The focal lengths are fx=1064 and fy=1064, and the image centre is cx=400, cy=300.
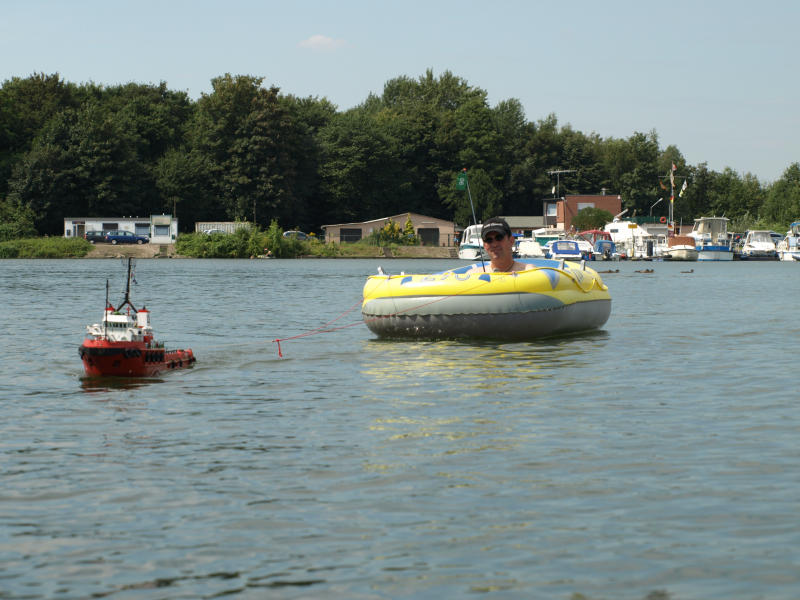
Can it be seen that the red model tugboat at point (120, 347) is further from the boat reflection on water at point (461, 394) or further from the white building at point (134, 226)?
the white building at point (134, 226)

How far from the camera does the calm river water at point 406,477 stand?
7.40 m

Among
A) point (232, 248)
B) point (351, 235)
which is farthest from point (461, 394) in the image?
point (351, 235)

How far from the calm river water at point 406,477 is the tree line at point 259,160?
9071 cm

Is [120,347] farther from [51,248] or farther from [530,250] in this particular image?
[51,248]

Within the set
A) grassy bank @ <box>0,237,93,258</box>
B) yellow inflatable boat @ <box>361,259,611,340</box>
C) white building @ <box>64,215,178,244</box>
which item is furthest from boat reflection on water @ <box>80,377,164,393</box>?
white building @ <box>64,215,178,244</box>

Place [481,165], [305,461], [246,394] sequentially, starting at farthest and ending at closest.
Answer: [481,165], [246,394], [305,461]

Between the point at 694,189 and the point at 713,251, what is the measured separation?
58.7 m

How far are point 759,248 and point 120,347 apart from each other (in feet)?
322

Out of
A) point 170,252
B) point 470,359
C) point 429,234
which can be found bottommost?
point 470,359

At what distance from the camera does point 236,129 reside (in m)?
113

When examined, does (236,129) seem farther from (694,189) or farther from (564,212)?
(694,189)

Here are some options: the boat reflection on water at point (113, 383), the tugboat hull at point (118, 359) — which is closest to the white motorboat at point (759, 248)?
the tugboat hull at point (118, 359)

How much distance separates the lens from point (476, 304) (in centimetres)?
2153

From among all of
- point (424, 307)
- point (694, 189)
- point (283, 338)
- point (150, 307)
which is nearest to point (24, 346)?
point (283, 338)
